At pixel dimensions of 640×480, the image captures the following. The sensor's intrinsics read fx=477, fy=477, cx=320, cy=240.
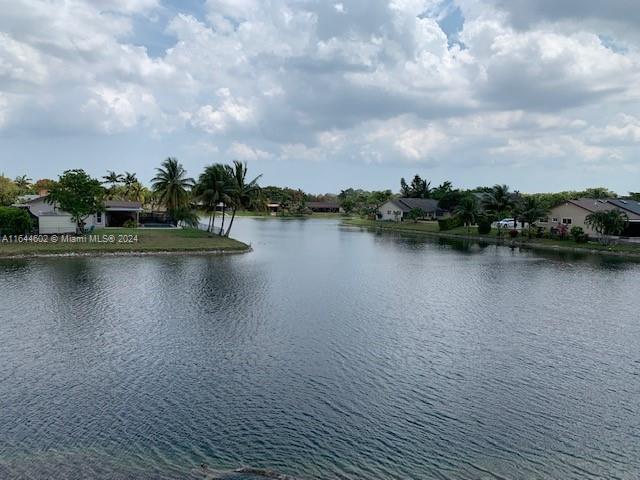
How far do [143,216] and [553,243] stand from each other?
65.1 m

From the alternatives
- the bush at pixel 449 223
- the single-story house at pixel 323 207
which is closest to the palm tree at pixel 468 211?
the bush at pixel 449 223

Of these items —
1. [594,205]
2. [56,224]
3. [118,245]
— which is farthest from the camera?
[594,205]

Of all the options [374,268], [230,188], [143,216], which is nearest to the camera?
[374,268]

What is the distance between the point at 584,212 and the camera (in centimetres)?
6869

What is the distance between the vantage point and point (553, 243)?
220 ft

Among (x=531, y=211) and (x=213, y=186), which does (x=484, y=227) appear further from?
(x=213, y=186)

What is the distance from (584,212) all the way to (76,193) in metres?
67.6

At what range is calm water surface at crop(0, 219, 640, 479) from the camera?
1285 centimetres

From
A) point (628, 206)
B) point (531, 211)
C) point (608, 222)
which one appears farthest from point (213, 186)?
point (628, 206)

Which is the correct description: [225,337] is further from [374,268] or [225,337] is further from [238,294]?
[374,268]

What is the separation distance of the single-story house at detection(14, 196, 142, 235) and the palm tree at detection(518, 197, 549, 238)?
2378 inches

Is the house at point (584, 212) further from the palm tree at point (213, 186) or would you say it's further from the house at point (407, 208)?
the palm tree at point (213, 186)

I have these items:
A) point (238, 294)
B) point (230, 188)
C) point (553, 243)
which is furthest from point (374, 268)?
point (553, 243)

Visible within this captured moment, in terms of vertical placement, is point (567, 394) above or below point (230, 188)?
below
